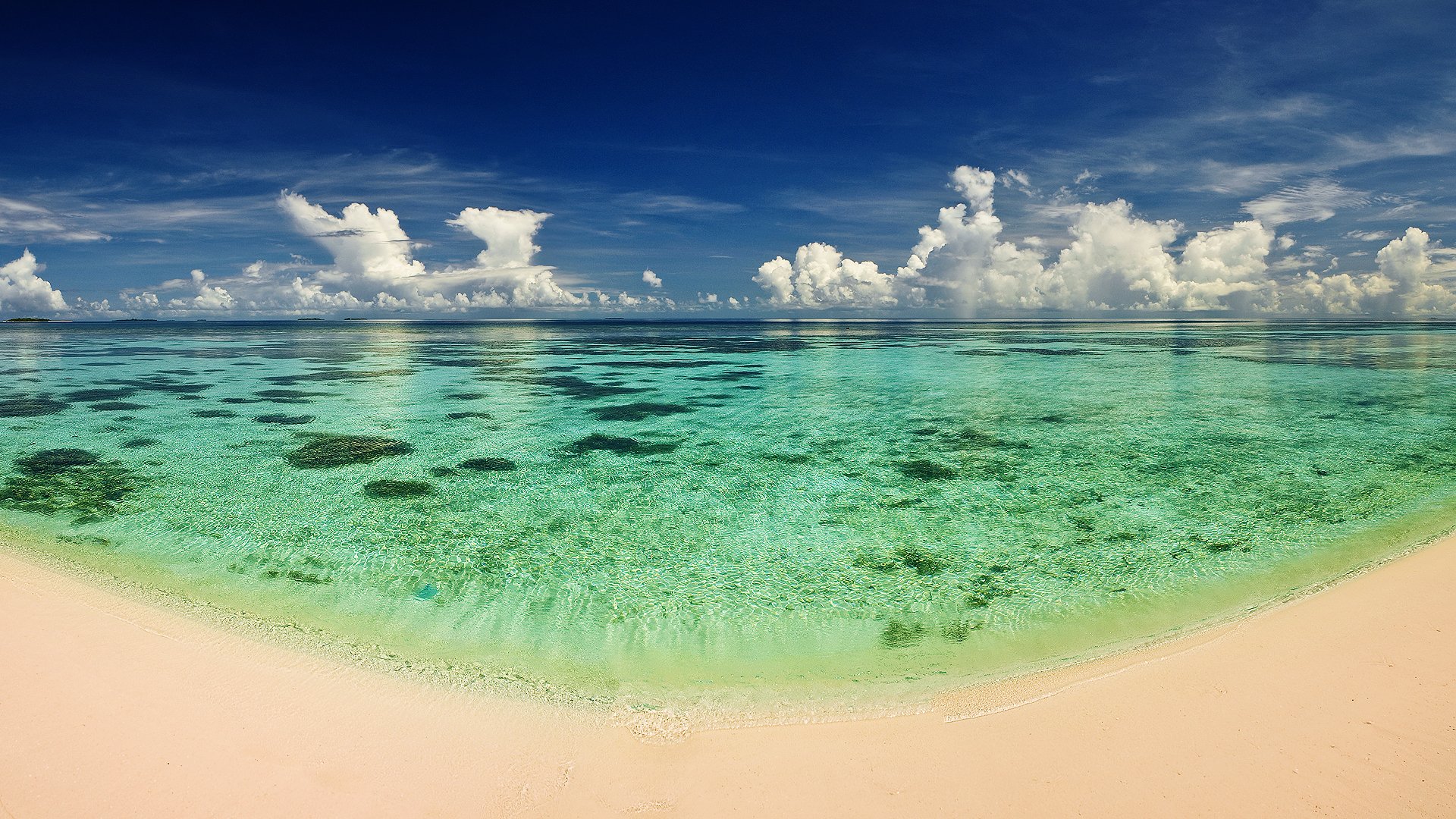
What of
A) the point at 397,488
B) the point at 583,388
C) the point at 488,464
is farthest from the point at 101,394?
the point at 397,488

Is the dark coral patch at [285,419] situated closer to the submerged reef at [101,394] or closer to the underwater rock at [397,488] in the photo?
the underwater rock at [397,488]

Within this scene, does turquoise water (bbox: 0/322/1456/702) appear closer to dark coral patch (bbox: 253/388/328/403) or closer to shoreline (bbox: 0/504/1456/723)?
shoreline (bbox: 0/504/1456/723)

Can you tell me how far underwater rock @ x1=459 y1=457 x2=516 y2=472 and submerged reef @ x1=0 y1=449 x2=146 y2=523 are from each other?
20.7ft

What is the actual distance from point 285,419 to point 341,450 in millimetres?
6766

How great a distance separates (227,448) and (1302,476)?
2552 centimetres

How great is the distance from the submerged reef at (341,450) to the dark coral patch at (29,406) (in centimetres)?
1325

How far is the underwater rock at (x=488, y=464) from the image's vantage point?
1587 cm

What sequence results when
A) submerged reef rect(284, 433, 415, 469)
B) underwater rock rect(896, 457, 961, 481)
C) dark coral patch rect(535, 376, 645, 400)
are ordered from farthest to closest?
dark coral patch rect(535, 376, 645, 400) → submerged reef rect(284, 433, 415, 469) → underwater rock rect(896, 457, 961, 481)

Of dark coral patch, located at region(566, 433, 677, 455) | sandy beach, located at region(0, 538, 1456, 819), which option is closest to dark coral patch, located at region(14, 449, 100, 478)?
dark coral patch, located at region(566, 433, 677, 455)

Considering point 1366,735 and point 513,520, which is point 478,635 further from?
point 1366,735

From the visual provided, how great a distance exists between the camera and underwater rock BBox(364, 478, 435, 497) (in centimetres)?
1386

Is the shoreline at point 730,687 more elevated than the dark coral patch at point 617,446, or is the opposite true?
the dark coral patch at point 617,446

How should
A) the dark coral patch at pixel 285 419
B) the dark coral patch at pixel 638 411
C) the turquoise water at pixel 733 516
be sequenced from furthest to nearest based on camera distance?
the dark coral patch at pixel 638 411, the dark coral patch at pixel 285 419, the turquoise water at pixel 733 516

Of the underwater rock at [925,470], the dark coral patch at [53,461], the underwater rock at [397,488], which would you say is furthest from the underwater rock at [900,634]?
the dark coral patch at [53,461]
